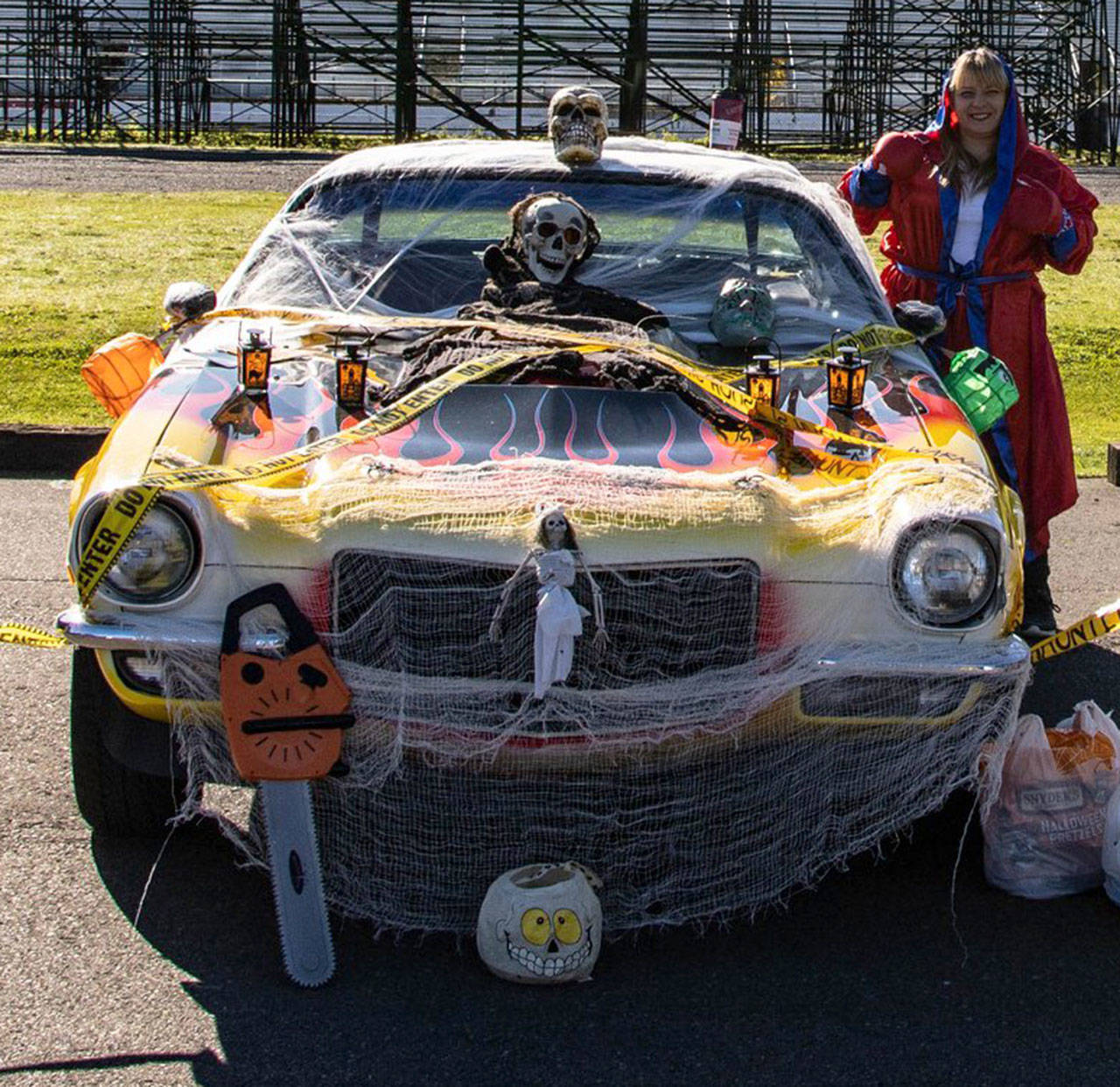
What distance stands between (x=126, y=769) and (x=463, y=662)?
0.97 m

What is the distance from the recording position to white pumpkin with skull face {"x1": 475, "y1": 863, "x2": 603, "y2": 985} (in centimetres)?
358

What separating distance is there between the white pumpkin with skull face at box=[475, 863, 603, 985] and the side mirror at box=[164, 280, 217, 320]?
2134 mm

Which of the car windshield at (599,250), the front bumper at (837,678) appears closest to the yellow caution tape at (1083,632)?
the front bumper at (837,678)

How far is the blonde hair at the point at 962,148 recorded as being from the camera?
227 inches

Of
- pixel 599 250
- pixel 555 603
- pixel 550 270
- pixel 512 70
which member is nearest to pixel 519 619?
pixel 555 603

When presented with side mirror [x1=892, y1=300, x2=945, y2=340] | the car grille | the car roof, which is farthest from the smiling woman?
the car grille

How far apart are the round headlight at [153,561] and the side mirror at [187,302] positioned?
4.92ft

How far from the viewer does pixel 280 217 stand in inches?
221

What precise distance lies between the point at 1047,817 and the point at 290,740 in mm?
1677

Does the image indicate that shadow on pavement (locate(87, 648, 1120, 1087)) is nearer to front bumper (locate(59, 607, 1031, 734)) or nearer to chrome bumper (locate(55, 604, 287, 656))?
front bumper (locate(59, 607, 1031, 734))

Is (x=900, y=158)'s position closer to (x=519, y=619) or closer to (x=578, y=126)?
(x=578, y=126)

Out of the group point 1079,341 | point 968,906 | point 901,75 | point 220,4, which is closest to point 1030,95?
point 901,75

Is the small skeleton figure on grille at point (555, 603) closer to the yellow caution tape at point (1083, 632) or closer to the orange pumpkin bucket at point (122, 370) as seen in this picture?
the yellow caution tape at point (1083, 632)

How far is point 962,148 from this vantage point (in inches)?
232
